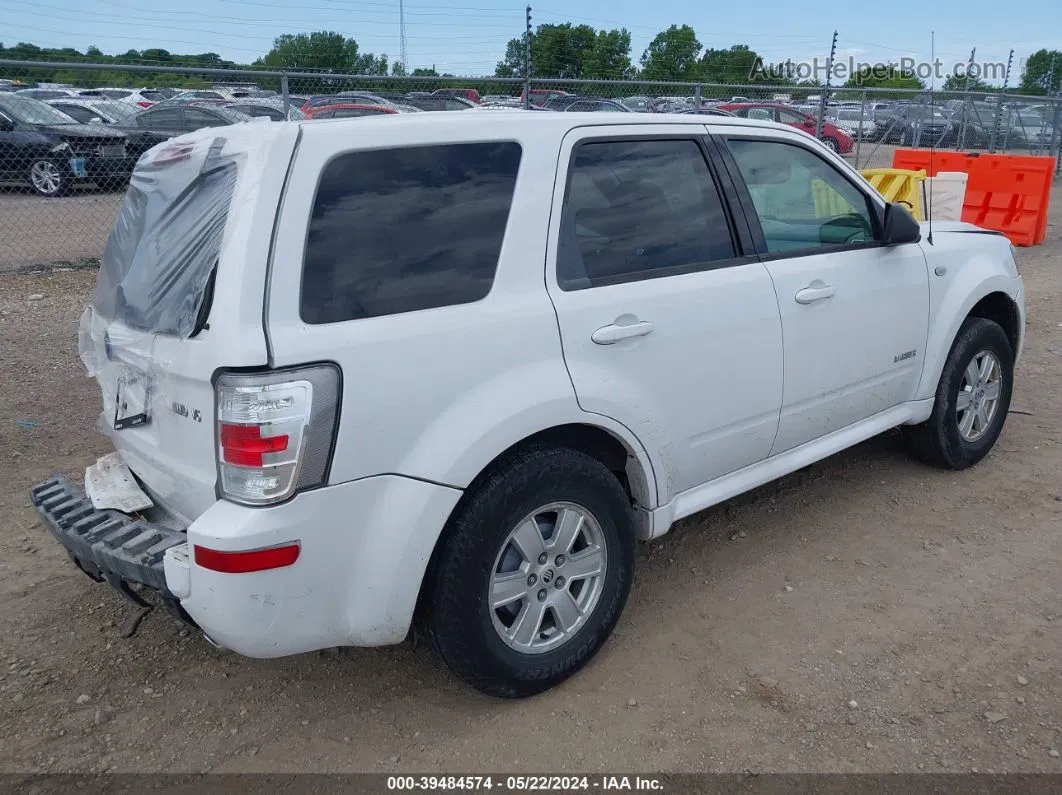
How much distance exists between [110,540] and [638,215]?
2042 mm

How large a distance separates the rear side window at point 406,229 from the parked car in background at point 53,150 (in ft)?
31.1

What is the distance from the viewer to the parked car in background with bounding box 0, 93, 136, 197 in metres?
11.2

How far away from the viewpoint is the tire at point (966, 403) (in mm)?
4492

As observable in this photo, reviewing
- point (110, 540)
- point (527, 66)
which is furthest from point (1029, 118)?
point (110, 540)

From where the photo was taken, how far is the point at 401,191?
261cm

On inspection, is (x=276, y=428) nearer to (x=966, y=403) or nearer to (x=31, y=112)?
(x=966, y=403)

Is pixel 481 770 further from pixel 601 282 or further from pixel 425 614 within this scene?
pixel 601 282

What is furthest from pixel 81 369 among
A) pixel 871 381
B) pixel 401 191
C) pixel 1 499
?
pixel 871 381

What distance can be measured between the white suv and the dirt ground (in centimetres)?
31

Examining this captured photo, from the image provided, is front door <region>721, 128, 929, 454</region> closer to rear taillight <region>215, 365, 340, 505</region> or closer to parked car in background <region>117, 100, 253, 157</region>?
rear taillight <region>215, 365, 340, 505</region>

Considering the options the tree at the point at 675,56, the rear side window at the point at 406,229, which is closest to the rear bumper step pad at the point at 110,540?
the rear side window at the point at 406,229

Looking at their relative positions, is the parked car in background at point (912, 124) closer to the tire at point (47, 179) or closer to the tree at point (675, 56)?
the tire at point (47, 179)

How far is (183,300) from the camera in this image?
8.45 ft

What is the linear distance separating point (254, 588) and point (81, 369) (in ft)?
15.4
